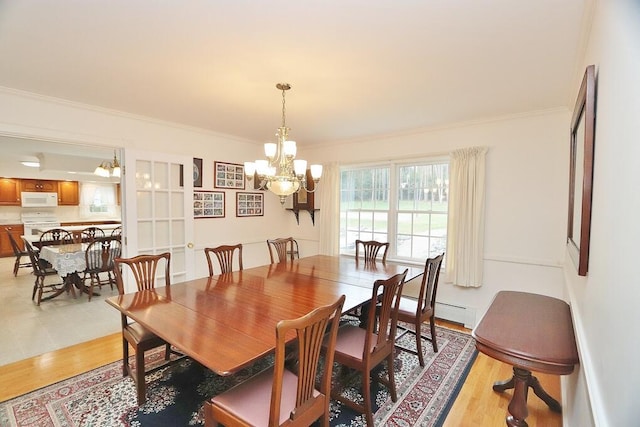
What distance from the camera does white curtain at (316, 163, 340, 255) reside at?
4621 mm

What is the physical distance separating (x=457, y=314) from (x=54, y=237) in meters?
6.80

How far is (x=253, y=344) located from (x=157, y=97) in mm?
2573

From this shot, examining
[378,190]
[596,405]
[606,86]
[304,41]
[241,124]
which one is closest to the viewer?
[596,405]

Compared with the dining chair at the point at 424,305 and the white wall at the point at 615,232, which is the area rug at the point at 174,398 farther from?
the white wall at the point at 615,232

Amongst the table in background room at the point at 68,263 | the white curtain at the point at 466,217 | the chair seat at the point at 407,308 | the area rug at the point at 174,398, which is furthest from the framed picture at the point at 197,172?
the white curtain at the point at 466,217

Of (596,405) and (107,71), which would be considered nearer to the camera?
(596,405)

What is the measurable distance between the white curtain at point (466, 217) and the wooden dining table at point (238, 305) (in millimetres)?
849

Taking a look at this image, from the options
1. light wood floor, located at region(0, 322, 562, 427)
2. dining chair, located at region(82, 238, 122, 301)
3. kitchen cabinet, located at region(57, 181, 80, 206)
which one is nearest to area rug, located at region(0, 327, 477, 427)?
light wood floor, located at region(0, 322, 562, 427)

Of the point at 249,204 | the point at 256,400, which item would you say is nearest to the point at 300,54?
the point at 256,400

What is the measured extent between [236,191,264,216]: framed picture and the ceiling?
1.71 m

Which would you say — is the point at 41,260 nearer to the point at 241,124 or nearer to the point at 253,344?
the point at 241,124

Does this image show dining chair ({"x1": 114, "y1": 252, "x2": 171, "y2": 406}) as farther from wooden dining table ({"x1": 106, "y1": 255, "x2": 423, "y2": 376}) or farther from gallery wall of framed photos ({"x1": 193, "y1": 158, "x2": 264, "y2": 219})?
gallery wall of framed photos ({"x1": 193, "y1": 158, "x2": 264, "y2": 219})

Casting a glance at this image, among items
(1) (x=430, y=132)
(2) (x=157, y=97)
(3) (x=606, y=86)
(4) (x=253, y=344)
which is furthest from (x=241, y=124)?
(3) (x=606, y=86)

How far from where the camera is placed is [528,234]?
10.5 ft
